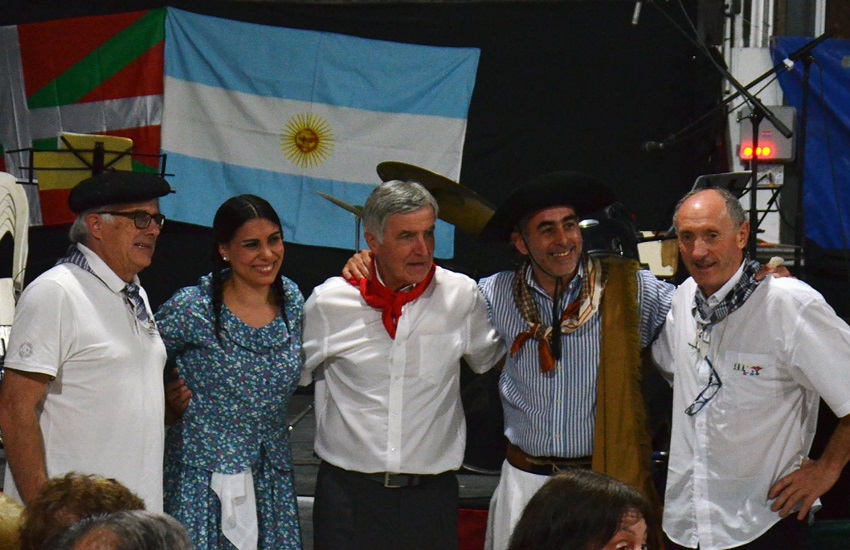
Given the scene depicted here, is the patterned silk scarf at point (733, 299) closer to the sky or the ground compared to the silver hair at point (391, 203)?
closer to the ground

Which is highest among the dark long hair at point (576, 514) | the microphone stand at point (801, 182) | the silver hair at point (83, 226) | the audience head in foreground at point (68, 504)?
the microphone stand at point (801, 182)

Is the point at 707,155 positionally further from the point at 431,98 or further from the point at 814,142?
the point at 431,98

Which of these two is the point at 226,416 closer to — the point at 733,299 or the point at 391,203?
the point at 391,203

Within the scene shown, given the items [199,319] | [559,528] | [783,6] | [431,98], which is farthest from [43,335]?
[783,6]

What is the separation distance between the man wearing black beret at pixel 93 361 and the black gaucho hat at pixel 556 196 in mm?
1006

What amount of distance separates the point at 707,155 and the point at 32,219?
5000 millimetres

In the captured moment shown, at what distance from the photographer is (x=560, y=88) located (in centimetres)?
791

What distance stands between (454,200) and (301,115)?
4.18 meters

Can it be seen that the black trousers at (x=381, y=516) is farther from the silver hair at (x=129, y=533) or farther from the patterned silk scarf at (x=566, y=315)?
the silver hair at (x=129, y=533)

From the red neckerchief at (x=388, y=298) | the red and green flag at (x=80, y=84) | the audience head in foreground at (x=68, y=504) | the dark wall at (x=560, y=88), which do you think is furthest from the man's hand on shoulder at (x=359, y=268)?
the red and green flag at (x=80, y=84)

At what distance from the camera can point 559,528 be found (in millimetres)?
1782

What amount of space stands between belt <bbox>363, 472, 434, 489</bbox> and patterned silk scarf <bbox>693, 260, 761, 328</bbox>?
3.00ft

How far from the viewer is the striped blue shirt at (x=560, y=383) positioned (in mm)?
3051

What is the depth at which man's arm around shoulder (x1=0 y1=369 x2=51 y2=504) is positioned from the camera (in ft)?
9.04
